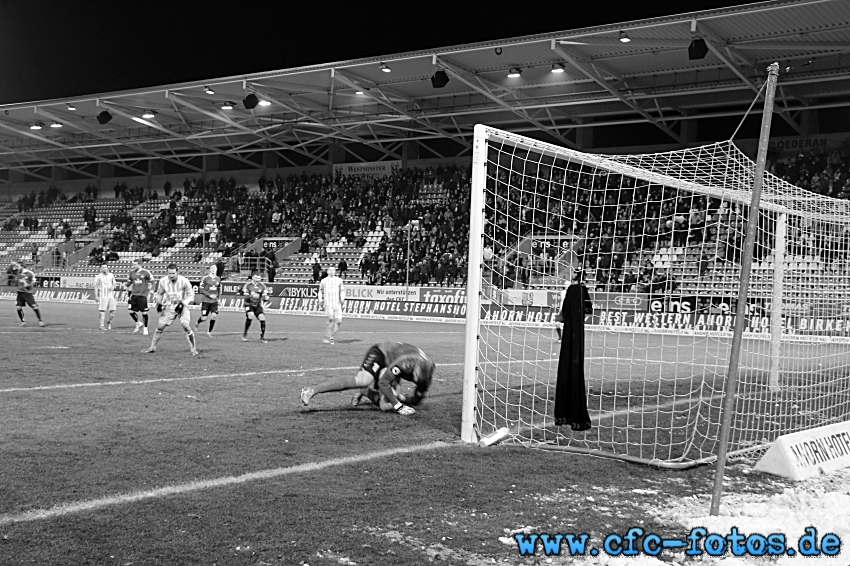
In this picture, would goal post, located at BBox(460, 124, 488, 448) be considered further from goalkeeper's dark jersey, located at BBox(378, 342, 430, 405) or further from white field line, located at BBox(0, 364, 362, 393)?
white field line, located at BBox(0, 364, 362, 393)

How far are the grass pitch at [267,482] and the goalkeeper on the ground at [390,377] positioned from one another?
0.73 ft

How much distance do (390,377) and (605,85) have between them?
2170 cm

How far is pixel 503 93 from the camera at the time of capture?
101 feet

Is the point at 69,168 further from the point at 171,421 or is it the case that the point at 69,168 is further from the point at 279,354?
the point at 171,421

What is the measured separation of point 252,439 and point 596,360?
10.1 m

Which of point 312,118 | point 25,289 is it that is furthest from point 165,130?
point 25,289

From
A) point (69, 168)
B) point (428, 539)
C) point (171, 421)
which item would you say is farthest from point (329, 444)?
point (69, 168)

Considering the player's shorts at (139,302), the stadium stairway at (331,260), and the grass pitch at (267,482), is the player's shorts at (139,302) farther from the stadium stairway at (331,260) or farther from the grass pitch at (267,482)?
the stadium stairway at (331,260)

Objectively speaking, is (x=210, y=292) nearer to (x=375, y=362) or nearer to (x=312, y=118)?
(x=375, y=362)

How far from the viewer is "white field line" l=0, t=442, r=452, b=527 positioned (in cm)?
478

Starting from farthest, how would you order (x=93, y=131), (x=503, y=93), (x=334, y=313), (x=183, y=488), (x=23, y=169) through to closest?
(x=23, y=169)
(x=93, y=131)
(x=503, y=93)
(x=334, y=313)
(x=183, y=488)

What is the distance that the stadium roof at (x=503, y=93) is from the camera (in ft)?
76.8

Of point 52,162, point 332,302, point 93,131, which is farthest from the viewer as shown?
point 52,162

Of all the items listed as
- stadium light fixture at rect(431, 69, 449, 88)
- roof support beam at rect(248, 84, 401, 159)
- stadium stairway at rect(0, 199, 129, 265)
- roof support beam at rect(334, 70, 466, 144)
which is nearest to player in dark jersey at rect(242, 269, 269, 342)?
stadium light fixture at rect(431, 69, 449, 88)
